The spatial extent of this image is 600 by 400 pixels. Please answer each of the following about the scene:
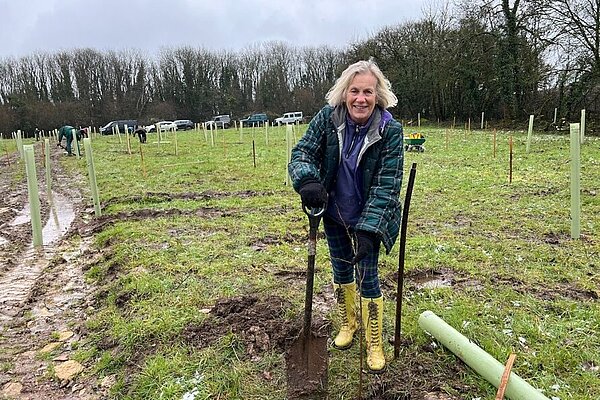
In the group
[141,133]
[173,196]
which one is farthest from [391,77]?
[173,196]

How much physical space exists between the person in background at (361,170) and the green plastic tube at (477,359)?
0.49 m

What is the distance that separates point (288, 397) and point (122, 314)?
6.30 ft

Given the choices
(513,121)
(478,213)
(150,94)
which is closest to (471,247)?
(478,213)

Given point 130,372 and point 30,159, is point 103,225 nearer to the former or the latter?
point 30,159

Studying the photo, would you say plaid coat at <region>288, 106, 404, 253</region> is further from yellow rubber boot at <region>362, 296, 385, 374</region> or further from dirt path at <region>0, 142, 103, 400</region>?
dirt path at <region>0, 142, 103, 400</region>

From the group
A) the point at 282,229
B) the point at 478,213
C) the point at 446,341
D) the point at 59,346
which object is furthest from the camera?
the point at 478,213

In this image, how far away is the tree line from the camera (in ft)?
71.6

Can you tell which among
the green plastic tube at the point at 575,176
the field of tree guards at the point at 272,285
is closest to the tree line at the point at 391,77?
the field of tree guards at the point at 272,285

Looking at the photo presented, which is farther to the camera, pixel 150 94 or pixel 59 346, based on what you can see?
pixel 150 94

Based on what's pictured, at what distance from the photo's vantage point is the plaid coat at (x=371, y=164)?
258 cm

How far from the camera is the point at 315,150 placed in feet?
9.04

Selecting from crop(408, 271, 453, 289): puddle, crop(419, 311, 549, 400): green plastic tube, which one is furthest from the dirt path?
crop(408, 271, 453, 289): puddle

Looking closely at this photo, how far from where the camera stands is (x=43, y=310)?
434cm

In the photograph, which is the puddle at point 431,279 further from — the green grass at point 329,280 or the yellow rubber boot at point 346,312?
the yellow rubber boot at point 346,312
